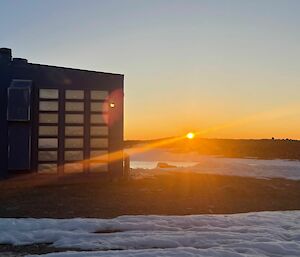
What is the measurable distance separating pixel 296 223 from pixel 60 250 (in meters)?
4.93

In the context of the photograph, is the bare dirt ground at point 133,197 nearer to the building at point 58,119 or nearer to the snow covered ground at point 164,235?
the building at point 58,119

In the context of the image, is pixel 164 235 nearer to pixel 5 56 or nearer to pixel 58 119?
pixel 58 119

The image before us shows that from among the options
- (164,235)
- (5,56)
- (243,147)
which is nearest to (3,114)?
(5,56)

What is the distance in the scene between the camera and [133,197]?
12.7 meters

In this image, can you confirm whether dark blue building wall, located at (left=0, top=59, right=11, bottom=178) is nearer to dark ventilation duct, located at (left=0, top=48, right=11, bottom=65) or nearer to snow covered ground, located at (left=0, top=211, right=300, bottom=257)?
dark ventilation duct, located at (left=0, top=48, right=11, bottom=65)

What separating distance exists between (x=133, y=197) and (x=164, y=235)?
4999mm

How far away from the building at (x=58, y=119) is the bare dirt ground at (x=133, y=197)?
1.85 feet

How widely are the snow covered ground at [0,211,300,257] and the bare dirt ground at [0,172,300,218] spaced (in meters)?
1.40

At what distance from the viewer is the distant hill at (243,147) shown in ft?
144

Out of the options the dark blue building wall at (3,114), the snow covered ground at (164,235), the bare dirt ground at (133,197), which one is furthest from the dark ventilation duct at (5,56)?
the snow covered ground at (164,235)

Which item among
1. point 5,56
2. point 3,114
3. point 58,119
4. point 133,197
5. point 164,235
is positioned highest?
point 5,56

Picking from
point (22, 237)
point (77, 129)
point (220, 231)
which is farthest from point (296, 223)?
point (77, 129)

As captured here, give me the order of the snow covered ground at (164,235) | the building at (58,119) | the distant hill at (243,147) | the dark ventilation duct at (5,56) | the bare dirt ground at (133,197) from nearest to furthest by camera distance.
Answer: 1. the snow covered ground at (164,235)
2. the bare dirt ground at (133,197)
3. the building at (58,119)
4. the dark ventilation duct at (5,56)
5. the distant hill at (243,147)

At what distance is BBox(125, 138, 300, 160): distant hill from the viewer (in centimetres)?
4382
